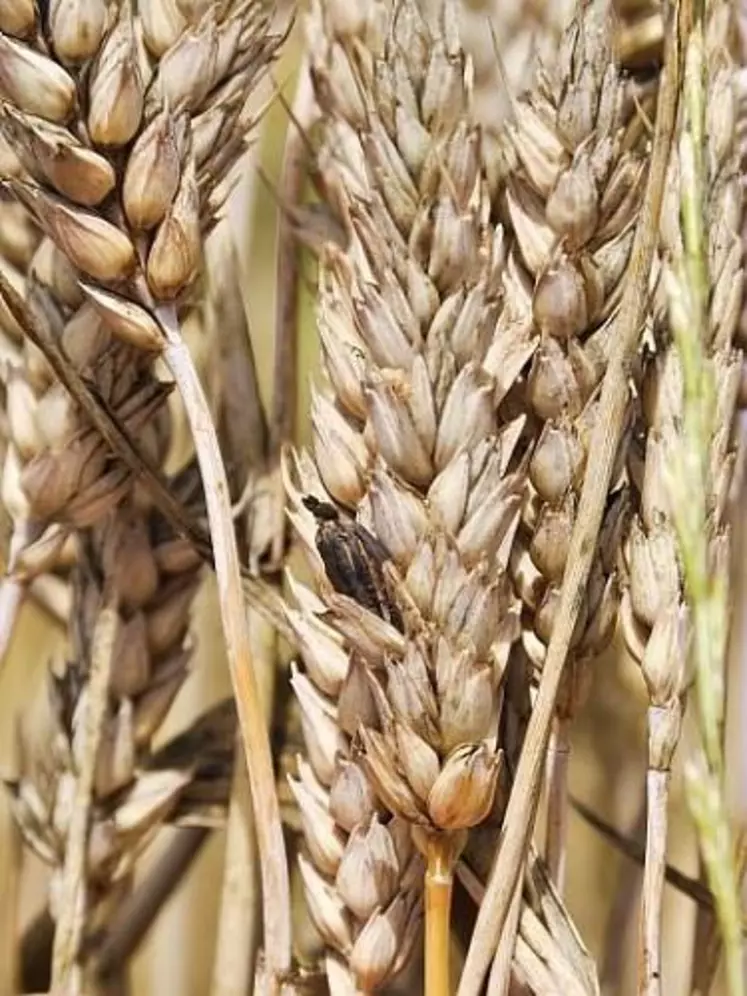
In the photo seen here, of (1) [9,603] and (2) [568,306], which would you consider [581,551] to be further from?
(1) [9,603]

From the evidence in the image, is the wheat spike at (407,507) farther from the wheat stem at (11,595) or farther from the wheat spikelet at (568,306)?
the wheat stem at (11,595)

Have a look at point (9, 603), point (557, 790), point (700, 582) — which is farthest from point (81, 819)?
point (700, 582)

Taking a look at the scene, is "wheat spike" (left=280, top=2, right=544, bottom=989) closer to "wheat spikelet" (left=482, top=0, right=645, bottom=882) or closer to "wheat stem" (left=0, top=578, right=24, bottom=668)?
"wheat spikelet" (left=482, top=0, right=645, bottom=882)

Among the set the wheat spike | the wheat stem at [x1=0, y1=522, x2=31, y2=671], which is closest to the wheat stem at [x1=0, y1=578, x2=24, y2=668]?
the wheat stem at [x1=0, y1=522, x2=31, y2=671]

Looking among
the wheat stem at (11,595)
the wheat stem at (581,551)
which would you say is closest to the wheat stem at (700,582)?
the wheat stem at (581,551)

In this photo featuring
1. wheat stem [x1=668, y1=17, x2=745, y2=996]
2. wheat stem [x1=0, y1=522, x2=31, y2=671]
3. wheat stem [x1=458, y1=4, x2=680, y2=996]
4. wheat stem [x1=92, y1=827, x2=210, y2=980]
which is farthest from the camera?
wheat stem [x1=92, y1=827, x2=210, y2=980]
